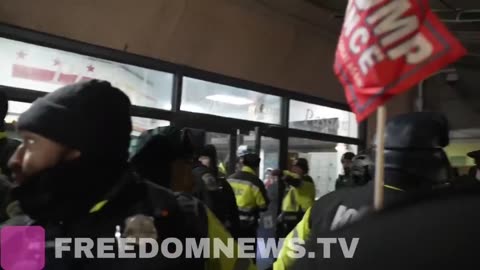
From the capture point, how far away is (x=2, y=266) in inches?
45.9

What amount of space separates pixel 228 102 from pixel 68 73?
192 centimetres

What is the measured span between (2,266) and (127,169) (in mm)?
358

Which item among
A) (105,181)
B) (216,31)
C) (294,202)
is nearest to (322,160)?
(294,202)

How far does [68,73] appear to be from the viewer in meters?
4.27

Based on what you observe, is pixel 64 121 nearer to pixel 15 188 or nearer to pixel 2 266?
pixel 15 188

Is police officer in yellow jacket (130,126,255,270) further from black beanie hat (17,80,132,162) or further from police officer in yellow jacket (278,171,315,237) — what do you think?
police officer in yellow jacket (278,171,315,237)

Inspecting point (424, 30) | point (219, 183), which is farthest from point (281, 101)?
point (424, 30)

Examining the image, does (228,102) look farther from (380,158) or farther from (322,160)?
(380,158)

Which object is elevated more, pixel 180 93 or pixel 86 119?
pixel 180 93

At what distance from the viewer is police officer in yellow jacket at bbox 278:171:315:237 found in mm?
5285

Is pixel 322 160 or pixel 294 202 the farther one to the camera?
pixel 322 160

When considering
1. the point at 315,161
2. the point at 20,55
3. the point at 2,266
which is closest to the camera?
the point at 2,266

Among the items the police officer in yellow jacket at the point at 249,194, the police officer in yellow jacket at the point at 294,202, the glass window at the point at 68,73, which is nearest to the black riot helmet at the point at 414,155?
the glass window at the point at 68,73
